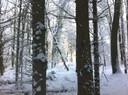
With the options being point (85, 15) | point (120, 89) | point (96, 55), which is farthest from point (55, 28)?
point (85, 15)

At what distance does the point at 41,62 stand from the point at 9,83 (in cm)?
1648

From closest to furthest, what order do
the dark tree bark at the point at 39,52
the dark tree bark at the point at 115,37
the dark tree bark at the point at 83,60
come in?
the dark tree bark at the point at 39,52
the dark tree bark at the point at 83,60
the dark tree bark at the point at 115,37

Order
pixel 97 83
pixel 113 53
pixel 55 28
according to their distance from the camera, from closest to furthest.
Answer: pixel 97 83 < pixel 113 53 < pixel 55 28

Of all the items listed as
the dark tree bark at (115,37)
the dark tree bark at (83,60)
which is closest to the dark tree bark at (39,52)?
the dark tree bark at (83,60)

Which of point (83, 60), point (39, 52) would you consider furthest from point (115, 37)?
point (39, 52)

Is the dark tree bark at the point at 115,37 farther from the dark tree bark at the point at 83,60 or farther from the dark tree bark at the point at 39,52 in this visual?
the dark tree bark at the point at 39,52

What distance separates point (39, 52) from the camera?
7.52 metres

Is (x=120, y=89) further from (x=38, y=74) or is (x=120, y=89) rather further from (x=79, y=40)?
(x=38, y=74)

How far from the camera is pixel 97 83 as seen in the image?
42.4ft

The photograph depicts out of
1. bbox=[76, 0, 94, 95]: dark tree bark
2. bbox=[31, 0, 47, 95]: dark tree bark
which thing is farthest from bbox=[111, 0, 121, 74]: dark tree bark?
bbox=[31, 0, 47, 95]: dark tree bark

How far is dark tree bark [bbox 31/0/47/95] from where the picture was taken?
24.5 ft

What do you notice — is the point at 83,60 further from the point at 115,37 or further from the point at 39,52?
the point at 115,37

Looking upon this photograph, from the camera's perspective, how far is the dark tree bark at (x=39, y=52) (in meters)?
7.47

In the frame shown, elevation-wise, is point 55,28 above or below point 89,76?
above
